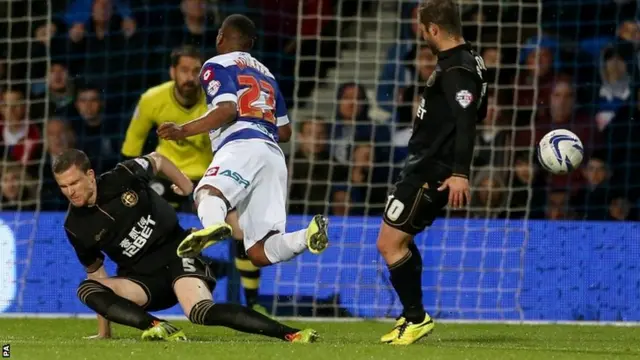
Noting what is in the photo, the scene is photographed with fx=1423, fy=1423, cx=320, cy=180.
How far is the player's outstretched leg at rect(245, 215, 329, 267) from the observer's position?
7.04 meters

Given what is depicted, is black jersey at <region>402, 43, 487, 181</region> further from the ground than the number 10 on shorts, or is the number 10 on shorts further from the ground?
black jersey at <region>402, 43, 487, 181</region>

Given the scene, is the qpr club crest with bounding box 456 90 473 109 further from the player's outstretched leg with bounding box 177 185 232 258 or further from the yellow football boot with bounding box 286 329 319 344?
the yellow football boot with bounding box 286 329 319 344

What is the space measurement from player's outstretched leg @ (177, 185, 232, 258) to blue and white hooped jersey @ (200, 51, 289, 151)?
17.5 inches

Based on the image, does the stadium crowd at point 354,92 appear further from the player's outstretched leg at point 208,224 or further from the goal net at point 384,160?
the player's outstretched leg at point 208,224

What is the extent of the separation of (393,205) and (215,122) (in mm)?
1070

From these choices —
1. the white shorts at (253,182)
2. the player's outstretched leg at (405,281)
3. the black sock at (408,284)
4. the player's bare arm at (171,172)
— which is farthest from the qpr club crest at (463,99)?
the player's bare arm at (171,172)

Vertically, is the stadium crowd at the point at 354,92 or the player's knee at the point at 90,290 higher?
the stadium crowd at the point at 354,92

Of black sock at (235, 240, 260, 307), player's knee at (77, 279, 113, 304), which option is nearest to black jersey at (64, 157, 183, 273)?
player's knee at (77, 279, 113, 304)

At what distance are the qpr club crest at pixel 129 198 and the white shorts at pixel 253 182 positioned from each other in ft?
1.60

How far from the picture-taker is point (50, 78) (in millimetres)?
12359

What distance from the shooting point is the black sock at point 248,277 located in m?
9.99

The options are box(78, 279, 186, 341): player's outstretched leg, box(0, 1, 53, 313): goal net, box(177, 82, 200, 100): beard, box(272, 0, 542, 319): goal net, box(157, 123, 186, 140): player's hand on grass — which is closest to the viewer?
box(157, 123, 186, 140): player's hand on grass

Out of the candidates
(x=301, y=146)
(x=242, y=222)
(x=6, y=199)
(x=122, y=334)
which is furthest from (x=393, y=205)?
(x=6, y=199)

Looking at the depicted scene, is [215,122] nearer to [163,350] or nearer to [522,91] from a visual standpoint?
[163,350]
